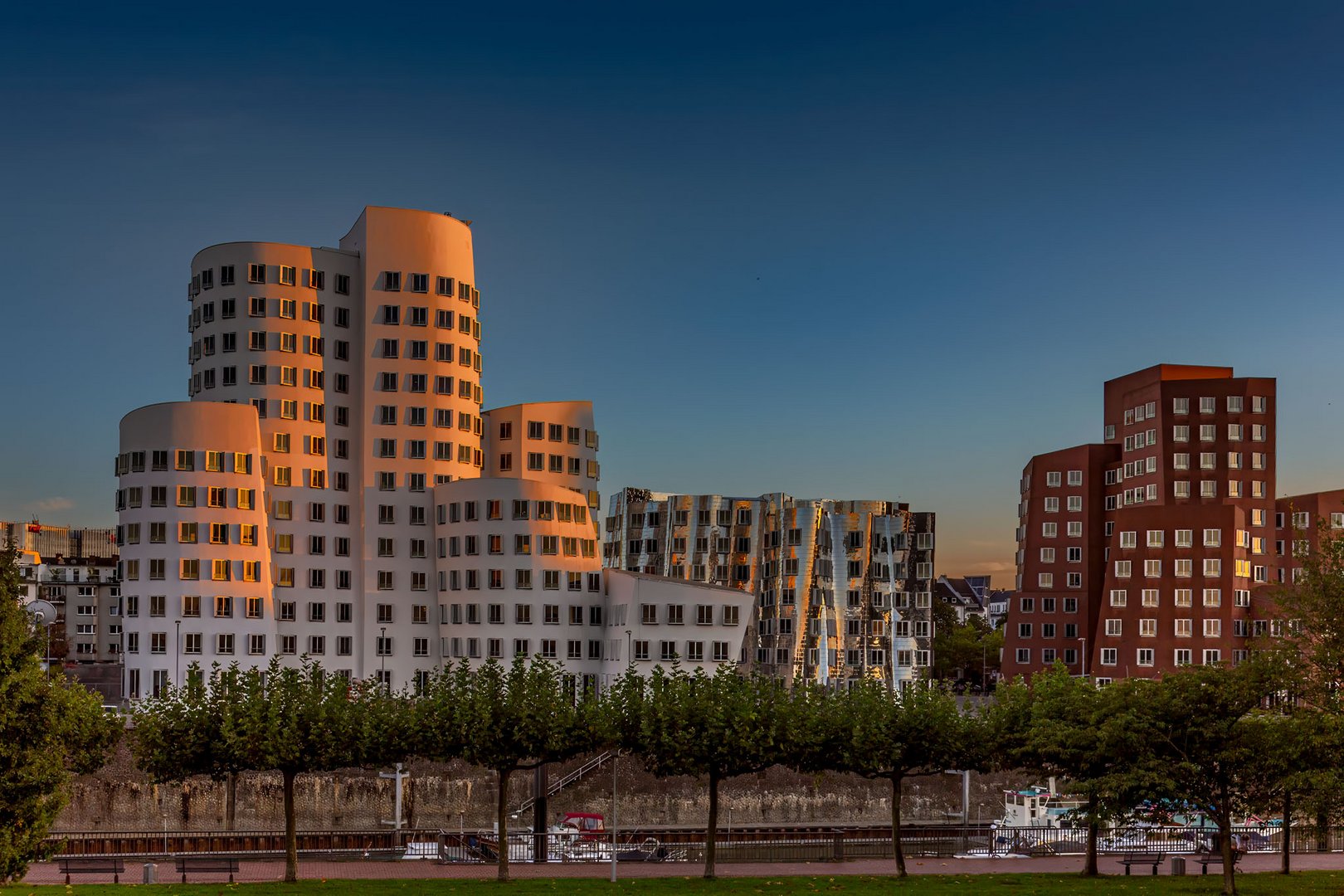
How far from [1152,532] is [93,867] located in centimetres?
11435

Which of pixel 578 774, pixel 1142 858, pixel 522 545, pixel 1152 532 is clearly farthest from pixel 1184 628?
pixel 1142 858

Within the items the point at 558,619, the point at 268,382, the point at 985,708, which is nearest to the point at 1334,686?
the point at 985,708

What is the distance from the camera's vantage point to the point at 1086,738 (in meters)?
55.8

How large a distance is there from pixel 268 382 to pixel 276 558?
1595 centimetres

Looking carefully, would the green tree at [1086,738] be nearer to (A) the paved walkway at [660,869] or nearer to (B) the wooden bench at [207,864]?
(A) the paved walkway at [660,869]

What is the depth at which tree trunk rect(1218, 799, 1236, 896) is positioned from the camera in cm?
5262

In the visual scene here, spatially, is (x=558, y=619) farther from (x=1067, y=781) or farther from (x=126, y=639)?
(x=1067, y=781)

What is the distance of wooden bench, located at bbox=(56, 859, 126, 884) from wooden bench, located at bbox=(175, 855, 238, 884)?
A: 2624 mm

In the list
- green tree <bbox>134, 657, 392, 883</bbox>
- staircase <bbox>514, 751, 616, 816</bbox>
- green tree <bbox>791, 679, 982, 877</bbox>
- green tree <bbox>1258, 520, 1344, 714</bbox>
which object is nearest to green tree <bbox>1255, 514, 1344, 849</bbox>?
green tree <bbox>1258, 520, 1344, 714</bbox>

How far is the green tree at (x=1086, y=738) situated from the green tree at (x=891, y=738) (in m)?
1.95

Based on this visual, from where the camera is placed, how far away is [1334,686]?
4706cm

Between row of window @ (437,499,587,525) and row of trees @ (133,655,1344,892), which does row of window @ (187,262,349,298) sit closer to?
row of window @ (437,499,587,525)

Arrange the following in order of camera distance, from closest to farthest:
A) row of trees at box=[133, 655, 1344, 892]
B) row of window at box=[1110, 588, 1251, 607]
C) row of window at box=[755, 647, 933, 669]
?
row of trees at box=[133, 655, 1344, 892] → row of window at box=[1110, 588, 1251, 607] → row of window at box=[755, 647, 933, 669]

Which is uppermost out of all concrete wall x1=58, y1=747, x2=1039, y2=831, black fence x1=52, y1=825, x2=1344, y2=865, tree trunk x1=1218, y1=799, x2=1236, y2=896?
tree trunk x1=1218, y1=799, x2=1236, y2=896
